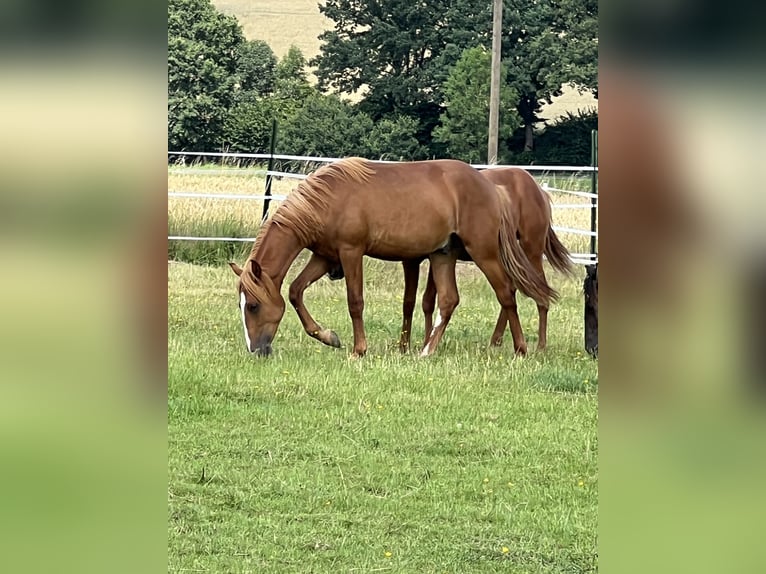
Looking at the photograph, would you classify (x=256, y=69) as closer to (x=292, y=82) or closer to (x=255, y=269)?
(x=292, y=82)

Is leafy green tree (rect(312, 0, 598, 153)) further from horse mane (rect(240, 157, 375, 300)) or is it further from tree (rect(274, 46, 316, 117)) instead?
horse mane (rect(240, 157, 375, 300))

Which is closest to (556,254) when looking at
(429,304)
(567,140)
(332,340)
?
(429,304)

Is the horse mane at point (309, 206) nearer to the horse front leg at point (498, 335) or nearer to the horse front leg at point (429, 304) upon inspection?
the horse front leg at point (429, 304)

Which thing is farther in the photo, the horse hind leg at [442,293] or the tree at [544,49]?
the tree at [544,49]

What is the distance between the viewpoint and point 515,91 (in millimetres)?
36312

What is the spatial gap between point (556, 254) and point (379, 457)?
14.2 ft

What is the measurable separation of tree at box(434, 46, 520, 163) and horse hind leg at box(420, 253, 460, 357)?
28266mm

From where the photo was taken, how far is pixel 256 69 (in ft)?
137

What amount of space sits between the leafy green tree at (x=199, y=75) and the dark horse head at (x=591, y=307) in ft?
95.0

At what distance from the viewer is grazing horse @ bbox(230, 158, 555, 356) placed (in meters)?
7.58

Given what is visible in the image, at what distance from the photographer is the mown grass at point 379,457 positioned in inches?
148

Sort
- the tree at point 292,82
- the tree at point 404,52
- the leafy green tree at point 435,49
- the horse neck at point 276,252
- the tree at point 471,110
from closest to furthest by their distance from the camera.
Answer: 1. the horse neck at point 276,252
2. the leafy green tree at point 435,49
3. the tree at point 471,110
4. the tree at point 404,52
5. the tree at point 292,82

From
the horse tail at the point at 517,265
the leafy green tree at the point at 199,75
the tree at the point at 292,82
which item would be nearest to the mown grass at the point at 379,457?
the horse tail at the point at 517,265
